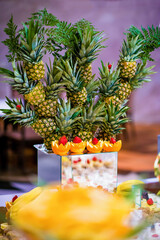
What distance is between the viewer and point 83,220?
477 mm

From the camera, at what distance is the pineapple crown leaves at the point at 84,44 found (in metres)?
2.20

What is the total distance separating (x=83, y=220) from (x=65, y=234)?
4 cm

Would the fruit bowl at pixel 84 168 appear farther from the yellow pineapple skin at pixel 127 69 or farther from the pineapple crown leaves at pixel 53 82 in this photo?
the yellow pineapple skin at pixel 127 69

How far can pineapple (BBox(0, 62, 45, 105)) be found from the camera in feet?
6.90

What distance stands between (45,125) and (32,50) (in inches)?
20.8

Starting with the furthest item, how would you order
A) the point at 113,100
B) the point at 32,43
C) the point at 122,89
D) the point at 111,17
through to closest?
the point at 111,17 < the point at 122,89 < the point at 113,100 < the point at 32,43

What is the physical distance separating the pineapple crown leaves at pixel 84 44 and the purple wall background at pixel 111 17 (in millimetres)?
2272

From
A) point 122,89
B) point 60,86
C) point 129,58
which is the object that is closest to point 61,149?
point 60,86

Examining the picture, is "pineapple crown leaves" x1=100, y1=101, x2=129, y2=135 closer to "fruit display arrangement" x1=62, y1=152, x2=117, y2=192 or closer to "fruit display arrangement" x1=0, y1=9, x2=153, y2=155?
"fruit display arrangement" x1=0, y1=9, x2=153, y2=155

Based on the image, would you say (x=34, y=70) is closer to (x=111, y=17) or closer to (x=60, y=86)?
(x=60, y=86)

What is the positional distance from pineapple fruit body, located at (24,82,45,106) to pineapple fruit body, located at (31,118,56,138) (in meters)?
0.14

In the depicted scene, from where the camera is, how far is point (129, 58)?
249 cm

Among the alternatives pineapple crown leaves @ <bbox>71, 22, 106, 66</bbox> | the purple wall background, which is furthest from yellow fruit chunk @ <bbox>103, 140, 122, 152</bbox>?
the purple wall background

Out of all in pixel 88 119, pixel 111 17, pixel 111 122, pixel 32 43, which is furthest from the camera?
pixel 111 17
